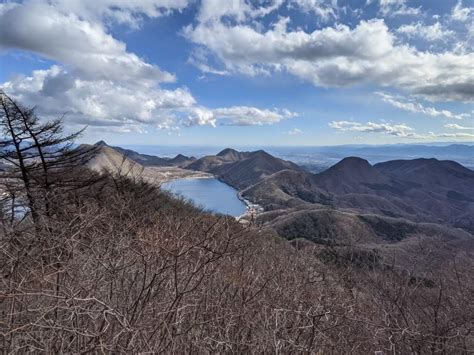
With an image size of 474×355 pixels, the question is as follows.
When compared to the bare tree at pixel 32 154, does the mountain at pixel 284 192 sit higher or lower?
lower

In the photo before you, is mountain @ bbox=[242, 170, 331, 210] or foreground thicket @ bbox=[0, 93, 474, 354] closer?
foreground thicket @ bbox=[0, 93, 474, 354]

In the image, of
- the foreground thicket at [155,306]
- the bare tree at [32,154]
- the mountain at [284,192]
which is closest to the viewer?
the foreground thicket at [155,306]

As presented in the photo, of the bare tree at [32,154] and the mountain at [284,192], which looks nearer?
the bare tree at [32,154]

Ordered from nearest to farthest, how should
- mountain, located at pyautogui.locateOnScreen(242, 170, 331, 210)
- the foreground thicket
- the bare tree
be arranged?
1. the foreground thicket
2. the bare tree
3. mountain, located at pyautogui.locateOnScreen(242, 170, 331, 210)

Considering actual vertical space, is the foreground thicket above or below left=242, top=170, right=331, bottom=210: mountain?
above

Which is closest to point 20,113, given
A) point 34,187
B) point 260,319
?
point 34,187

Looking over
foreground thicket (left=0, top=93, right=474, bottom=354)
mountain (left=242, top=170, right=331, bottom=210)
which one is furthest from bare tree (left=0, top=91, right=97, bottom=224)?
mountain (left=242, top=170, right=331, bottom=210)

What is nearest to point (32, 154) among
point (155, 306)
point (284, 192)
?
point (155, 306)

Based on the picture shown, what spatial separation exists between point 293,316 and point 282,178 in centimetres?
18477

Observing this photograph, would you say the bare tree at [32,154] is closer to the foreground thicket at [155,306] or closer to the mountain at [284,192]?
the foreground thicket at [155,306]

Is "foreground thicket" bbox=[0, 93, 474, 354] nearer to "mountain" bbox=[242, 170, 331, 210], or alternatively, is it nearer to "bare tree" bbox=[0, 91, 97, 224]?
"bare tree" bbox=[0, 91, 97, 224]

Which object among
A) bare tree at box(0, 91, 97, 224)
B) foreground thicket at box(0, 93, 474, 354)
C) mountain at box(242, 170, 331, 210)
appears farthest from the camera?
mountain at box(242, 170, 331, 210)

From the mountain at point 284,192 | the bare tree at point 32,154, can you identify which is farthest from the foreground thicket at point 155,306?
the mountain at point 284,192

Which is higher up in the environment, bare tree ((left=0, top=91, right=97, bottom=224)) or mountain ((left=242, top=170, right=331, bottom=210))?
bare tree ((left=0, top=91, right=97, bottom=224))
